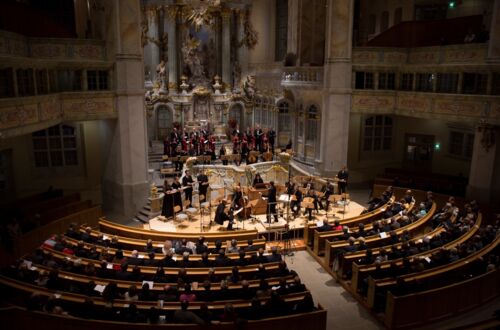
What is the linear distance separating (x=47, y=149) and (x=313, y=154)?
12.9m

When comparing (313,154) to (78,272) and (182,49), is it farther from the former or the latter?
(78,272)

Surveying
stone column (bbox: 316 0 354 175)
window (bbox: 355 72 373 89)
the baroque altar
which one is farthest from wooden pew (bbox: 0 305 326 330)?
the baroque altar

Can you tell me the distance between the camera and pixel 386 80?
20.4 metres

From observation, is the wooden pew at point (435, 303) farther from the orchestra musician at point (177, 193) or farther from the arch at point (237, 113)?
the arch at point (237, 113)

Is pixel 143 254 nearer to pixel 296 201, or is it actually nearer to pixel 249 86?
pixel 296 201

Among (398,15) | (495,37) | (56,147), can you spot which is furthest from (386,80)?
(56,147)

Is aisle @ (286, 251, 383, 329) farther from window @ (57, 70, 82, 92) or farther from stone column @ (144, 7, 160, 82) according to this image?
stone column @ (144, 7, 160, 82)

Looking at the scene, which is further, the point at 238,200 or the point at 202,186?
the point at 202,186

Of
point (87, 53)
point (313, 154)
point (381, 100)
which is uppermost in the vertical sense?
point (87, 53)

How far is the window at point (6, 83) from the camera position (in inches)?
535

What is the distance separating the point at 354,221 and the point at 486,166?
600cm

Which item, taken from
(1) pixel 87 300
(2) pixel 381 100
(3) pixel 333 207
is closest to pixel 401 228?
(3) pixel 333 207

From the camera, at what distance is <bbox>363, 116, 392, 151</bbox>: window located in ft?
73.2

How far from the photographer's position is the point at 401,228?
13711 mm
